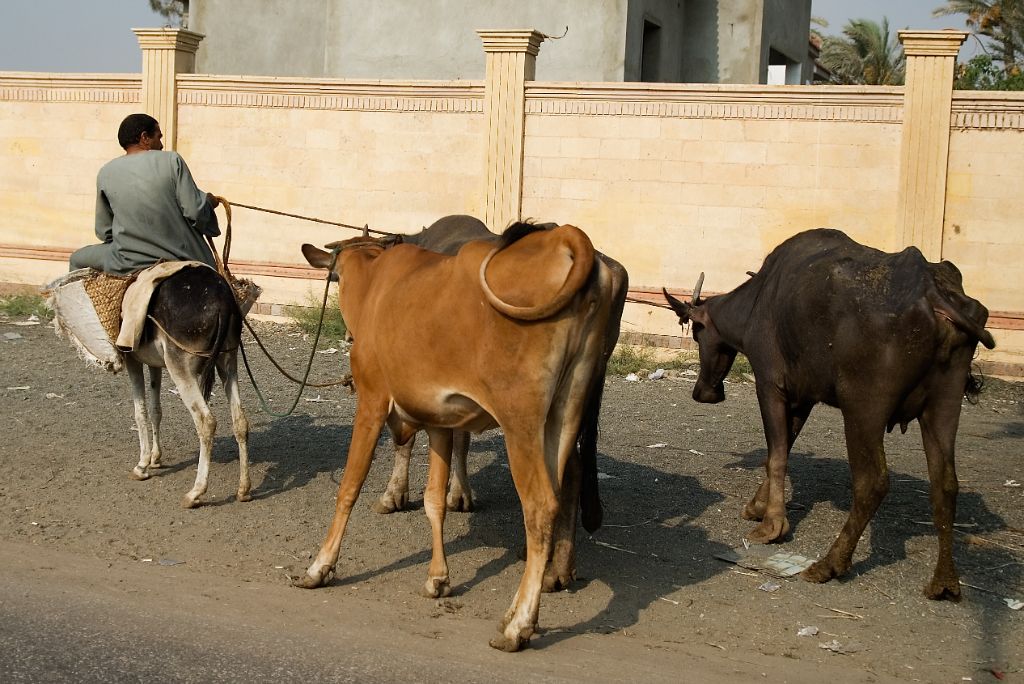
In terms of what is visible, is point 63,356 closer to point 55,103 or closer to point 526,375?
point 55,103

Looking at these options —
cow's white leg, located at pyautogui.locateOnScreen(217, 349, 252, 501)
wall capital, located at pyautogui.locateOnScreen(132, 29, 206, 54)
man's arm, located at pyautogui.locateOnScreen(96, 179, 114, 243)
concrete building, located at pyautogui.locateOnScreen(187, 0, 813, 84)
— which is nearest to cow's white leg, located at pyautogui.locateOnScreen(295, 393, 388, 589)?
cow's white leg, located at pyautogui.locateOnScreen(217, 349, 252, 501)

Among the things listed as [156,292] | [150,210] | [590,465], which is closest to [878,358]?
[590,465]

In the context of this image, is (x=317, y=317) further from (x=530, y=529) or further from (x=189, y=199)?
(x=530, y=529)

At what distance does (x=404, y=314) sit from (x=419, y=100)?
31.7 ft

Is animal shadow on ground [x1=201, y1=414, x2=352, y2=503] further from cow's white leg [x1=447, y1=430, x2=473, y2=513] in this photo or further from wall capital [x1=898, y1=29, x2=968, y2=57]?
wall capital [x1=898, y1=29, x2=968, y2=57]

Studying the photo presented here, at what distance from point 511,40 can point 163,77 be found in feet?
15.7

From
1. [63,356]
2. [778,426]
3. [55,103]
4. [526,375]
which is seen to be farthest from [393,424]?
[55,103]

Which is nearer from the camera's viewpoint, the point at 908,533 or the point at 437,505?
the point at 437,505

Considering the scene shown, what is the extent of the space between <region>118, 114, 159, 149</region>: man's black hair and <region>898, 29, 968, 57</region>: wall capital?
842 cm

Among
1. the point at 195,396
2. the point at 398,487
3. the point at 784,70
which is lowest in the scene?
the point at 398,487

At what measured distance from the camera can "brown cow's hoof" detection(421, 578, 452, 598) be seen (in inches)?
229

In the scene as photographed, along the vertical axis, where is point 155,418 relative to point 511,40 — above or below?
below

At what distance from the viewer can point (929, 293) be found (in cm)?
604

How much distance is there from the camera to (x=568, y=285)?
4.95 meters
